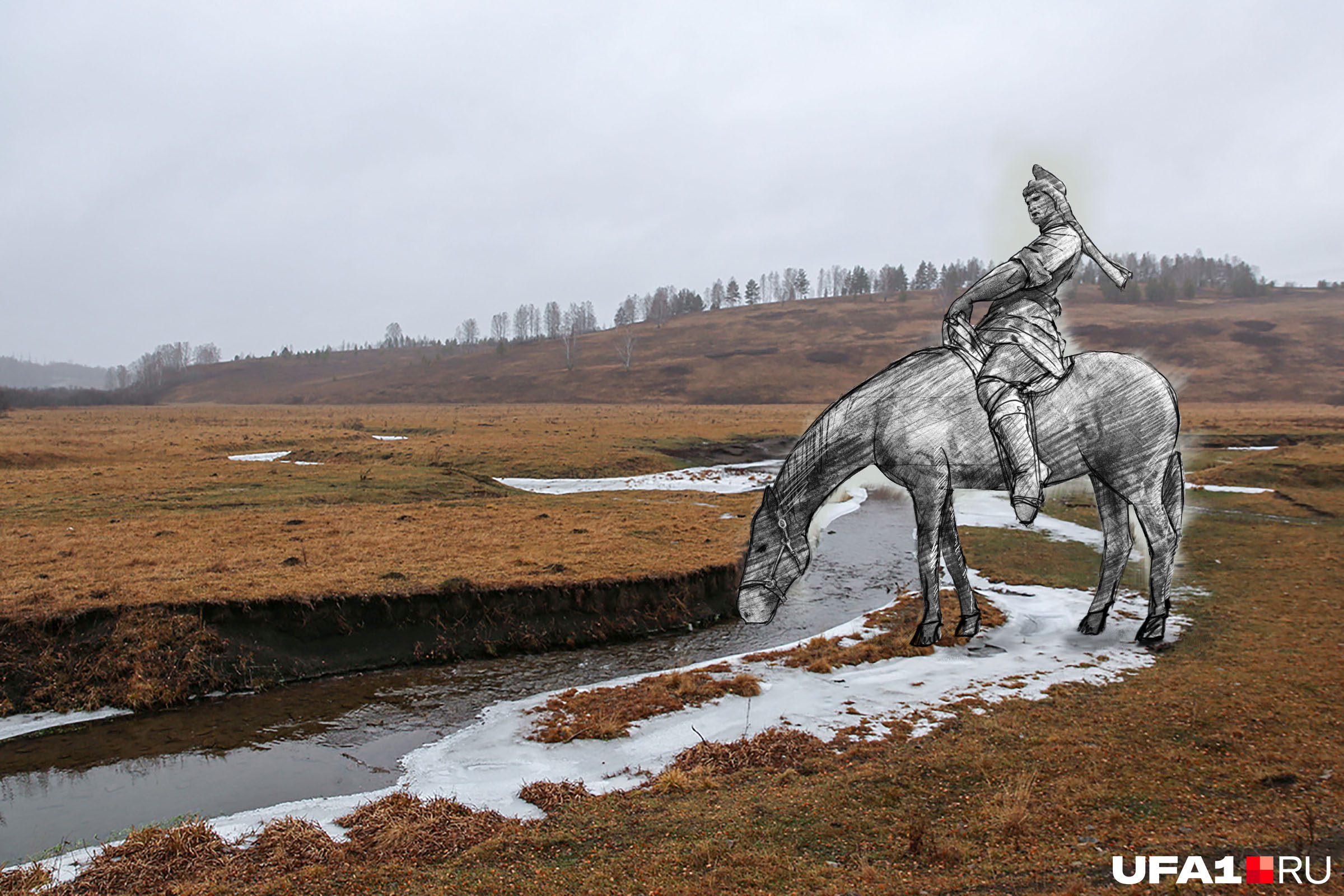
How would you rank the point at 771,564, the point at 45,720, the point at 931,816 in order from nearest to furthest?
the point at 931,816, the point at 771,564, the point at 45,720

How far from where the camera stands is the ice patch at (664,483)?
99.9ft

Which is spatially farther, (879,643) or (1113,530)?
(879,643)

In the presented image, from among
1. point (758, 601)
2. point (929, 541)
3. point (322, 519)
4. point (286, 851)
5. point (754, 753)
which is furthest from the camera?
point (322, 519)

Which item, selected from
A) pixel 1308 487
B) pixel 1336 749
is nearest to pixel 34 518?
pixel 1336 749

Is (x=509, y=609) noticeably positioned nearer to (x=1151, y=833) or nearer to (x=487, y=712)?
(x=487, y=712)

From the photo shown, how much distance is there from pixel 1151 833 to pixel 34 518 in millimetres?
26095

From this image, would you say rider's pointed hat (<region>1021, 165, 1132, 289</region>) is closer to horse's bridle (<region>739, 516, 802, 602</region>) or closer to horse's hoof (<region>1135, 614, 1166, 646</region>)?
horse's bridle (<region>739, 516, 802, 602</region>)

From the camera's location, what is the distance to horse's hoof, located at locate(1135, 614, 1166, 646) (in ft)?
32.2

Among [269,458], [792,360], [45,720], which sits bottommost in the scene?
[45,720]

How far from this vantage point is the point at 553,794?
732cm

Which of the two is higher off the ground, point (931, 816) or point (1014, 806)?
point (1014, 806)

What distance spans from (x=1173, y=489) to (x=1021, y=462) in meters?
3.17

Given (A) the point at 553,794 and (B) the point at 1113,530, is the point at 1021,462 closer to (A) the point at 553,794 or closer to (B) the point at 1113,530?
(B) the point at 1113,530

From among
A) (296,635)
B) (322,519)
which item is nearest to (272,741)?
(296,635)
